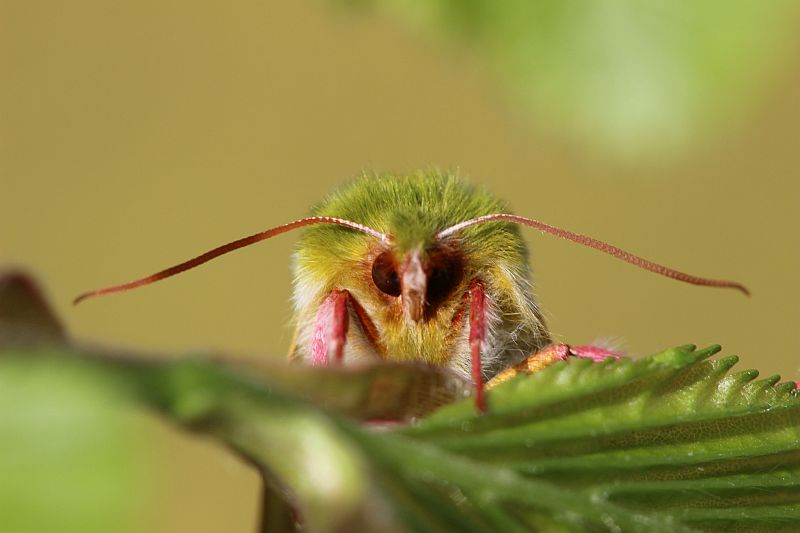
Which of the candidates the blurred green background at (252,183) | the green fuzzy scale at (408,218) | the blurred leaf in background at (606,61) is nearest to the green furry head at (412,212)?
the green fuzzy scale at (408,218)

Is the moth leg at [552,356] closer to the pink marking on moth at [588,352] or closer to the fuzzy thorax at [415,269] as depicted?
the pink marking on moth at [588,352]

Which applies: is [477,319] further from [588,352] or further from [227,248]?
[227,248]

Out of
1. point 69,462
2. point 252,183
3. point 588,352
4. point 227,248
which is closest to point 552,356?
point 588,352

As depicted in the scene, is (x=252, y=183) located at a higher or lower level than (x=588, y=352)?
lower

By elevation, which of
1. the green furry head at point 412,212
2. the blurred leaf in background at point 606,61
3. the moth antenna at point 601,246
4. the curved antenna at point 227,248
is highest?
the blurred leaf in background at point 606,61

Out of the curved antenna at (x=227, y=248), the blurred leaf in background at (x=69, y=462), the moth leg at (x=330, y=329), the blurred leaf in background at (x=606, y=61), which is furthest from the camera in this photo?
the moth leg at (x=330, y=329)

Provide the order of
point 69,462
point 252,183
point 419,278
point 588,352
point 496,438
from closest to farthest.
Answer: point 69,462, point 496,438, point 588,352, point 419,278, point 252,183

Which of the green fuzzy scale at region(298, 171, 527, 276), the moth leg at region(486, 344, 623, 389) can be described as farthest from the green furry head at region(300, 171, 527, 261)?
the moth leg at region(486, 344, 623, 389)

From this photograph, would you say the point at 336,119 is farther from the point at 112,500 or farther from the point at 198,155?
the point at 112,500

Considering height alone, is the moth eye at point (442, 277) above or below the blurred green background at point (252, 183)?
above
